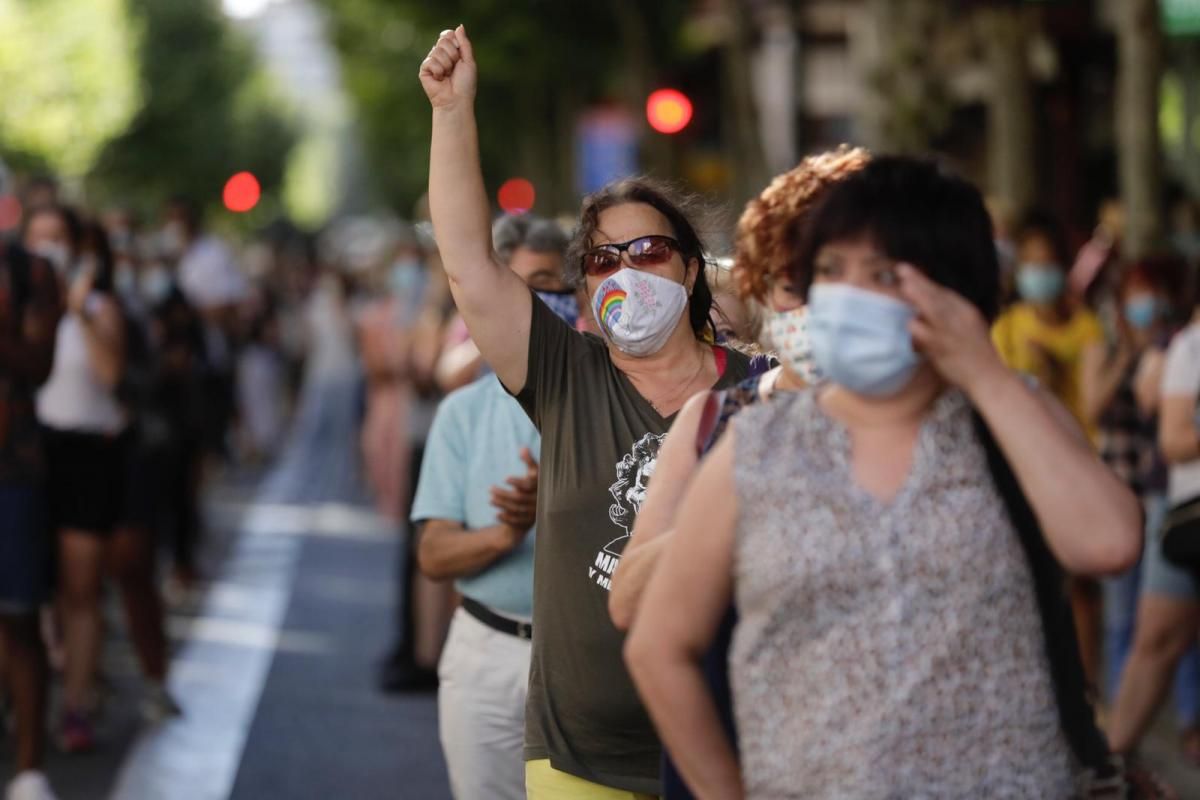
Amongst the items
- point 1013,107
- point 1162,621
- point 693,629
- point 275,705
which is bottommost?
point 275,705

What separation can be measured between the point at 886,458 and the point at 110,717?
6.76 meters

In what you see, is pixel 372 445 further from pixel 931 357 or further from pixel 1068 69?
pixel 931 357

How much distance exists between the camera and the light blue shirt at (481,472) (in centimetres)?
520

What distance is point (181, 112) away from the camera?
7156cm

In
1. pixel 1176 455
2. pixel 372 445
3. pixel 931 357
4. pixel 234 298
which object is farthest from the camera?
pixel 234 298

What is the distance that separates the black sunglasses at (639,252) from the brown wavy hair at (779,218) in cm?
20

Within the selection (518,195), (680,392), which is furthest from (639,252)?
(518,195)

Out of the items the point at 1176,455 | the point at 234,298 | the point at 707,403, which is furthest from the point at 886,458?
the point at 234,298

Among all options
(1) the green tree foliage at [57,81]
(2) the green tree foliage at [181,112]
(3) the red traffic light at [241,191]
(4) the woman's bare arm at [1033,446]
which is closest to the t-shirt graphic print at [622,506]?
(4) the woman's bare arm at [1033,446]

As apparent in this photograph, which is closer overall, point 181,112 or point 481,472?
point 481,472

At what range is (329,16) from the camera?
54.6 meters

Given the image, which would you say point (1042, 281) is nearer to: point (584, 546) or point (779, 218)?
point (779, 218)

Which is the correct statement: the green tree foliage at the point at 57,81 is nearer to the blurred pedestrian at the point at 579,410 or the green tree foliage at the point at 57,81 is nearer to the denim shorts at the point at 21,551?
the denim shorts at the point at 21,551

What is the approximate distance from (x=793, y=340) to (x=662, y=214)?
0.44 m
